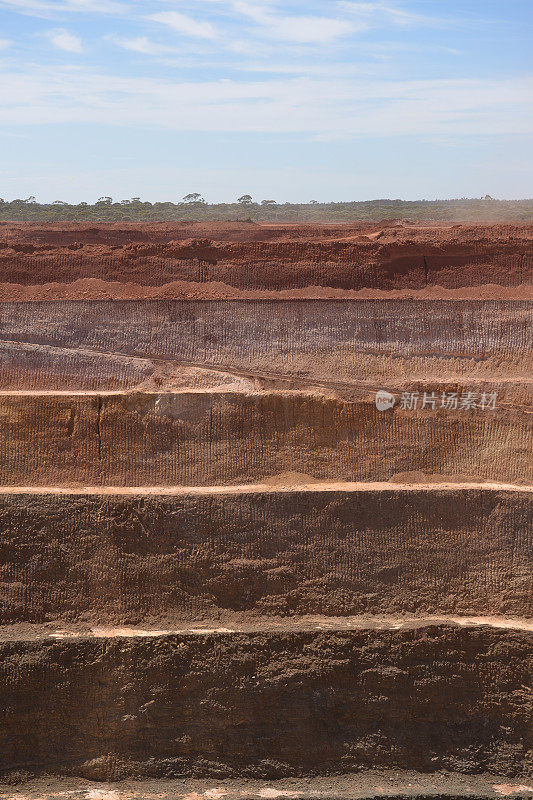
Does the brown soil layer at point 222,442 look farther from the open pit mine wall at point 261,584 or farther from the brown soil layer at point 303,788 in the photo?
the brown soil layer at point 303,788

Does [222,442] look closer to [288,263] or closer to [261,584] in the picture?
[261,584]

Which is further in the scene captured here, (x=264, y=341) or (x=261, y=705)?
(x=264, y=341)

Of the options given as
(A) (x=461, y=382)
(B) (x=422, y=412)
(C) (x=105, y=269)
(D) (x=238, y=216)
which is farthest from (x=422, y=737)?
(D) (x=238, y=216)

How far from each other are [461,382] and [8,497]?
7117mm

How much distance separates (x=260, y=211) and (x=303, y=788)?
53.3 feet

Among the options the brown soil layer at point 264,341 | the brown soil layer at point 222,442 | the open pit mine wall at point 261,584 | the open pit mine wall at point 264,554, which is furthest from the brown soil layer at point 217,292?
the open pit mine wall at point 264,554

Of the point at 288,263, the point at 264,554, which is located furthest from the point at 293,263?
the point at 264,554

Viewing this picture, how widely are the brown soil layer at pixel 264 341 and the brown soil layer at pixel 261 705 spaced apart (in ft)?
14.6

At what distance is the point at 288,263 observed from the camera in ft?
44.3

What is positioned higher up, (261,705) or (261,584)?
(261,584)

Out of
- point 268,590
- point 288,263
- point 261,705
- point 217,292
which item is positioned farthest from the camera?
point 288,263

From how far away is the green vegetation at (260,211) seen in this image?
19.5 metres

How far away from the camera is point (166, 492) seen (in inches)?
406

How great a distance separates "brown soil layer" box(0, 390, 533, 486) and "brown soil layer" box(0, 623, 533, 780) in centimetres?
236
